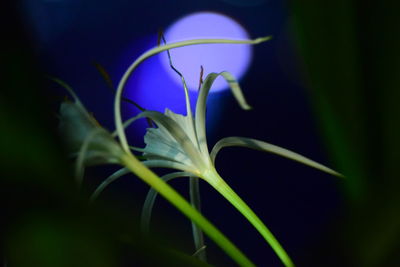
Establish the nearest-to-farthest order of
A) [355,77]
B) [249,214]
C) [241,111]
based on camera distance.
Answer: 1. [355,77]
2. [249,214]
3. [241,111]

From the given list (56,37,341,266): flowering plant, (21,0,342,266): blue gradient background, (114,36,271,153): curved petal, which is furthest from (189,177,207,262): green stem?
(21,0,342,266): blue gradient background

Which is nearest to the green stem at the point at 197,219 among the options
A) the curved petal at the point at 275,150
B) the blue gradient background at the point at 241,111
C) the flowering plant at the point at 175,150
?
the flowering plant at the point at 175,150

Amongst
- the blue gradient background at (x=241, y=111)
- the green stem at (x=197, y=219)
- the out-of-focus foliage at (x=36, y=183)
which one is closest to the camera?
the out-of-focus foliage at (x=36, y=183)

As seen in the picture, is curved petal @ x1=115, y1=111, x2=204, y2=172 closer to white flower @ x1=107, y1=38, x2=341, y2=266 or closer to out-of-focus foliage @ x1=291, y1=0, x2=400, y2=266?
white flower @ x1=107, y1=38, x2=341, y2=266

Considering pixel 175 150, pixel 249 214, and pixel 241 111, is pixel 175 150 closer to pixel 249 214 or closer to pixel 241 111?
pixel 249 214

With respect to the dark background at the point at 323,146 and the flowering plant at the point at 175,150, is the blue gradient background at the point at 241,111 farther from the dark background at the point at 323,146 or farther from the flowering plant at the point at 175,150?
the dark background at the point at 323,146

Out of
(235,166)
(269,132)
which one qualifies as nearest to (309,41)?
(235,166)

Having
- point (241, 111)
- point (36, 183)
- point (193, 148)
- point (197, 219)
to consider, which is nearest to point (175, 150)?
point (193, 148)
